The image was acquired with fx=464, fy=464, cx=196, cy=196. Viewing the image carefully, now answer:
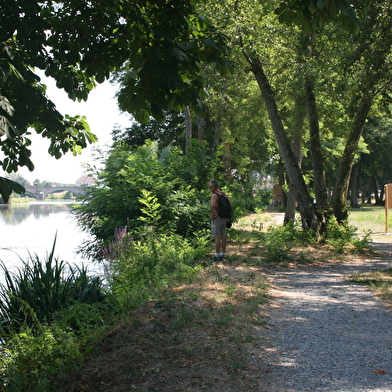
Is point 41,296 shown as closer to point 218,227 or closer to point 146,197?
point 218,227

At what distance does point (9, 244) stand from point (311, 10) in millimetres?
14736

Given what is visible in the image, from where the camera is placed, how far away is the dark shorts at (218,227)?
417 inches

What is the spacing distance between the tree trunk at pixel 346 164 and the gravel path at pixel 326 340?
6.12m

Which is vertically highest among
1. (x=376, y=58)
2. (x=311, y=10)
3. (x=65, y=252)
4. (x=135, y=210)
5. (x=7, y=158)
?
(x=376, y=58)

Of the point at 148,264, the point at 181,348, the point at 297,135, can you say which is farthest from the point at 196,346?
the point at 297,135

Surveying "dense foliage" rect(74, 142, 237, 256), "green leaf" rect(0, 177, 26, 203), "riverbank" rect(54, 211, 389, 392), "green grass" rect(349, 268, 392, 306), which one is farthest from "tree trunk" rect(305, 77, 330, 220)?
"green leaf" rect(0, 177, 26, 203)

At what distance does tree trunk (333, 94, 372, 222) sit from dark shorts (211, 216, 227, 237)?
5.80 m

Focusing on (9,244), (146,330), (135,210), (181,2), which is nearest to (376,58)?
(181,2)

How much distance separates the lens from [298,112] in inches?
690

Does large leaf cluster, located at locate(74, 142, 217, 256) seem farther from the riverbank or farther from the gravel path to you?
the riverbank

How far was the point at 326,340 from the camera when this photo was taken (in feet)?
18.0

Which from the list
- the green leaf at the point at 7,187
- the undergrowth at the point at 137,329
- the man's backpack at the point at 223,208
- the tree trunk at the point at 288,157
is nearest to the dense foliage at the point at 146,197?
the man's backpack at the point at 223,208

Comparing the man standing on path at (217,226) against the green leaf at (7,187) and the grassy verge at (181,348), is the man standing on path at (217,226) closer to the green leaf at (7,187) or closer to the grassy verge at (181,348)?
the grassy verge at (181,348)

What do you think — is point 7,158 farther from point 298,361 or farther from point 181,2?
point 298,361
